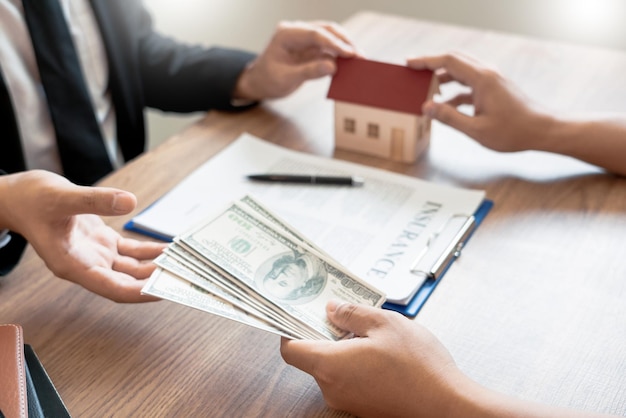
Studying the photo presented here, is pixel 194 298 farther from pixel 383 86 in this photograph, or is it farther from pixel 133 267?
pixel 383 86

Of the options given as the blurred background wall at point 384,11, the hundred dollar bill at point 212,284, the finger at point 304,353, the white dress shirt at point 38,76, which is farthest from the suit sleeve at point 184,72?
the blurred background wall at point 384,11

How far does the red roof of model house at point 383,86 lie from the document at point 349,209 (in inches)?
4.5

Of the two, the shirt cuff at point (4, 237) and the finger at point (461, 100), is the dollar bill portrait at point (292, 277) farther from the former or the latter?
the finger at point (461, 100)

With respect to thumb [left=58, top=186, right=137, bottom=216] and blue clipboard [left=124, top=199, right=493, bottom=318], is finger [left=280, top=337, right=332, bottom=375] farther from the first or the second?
thumb [left=58, top=186, right=137, bottom=216]

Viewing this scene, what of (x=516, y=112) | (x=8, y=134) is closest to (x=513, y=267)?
(x=516, y=112)

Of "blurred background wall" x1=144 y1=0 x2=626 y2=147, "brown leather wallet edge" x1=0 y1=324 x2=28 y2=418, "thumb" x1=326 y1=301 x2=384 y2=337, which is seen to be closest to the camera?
"brown leather wallet edge" x1=0 y1=324 x2=28 y2=418

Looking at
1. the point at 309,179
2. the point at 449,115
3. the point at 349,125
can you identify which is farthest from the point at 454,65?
the point at 309,179

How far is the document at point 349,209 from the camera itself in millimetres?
970

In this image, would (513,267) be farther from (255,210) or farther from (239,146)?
(239,146)

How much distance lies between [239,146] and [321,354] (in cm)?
58

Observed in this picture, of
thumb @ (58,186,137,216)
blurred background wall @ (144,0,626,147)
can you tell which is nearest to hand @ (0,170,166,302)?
thumb @ (58,186,137,216)

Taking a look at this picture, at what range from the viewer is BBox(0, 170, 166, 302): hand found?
866mm

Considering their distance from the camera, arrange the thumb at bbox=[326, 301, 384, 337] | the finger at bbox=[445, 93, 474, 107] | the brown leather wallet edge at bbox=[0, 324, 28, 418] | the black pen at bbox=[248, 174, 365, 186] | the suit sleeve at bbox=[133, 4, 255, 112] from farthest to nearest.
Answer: the suit sleeve at bbox=[133, 4, 255, 112]
the finger at bbox=[445, 93, 474, 107]
the black pen at bbox=[248, 174, 365, 186]
the thumb at bbox=[326, 301, 384, 337]
the brown leather wallet edge at bbox=[0, 324, 28, 418]

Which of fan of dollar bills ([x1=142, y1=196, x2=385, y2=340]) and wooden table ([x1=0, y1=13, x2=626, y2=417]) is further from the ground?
fan of dollar bills ([x1=142, y1=196, x2=385, y2=340])
